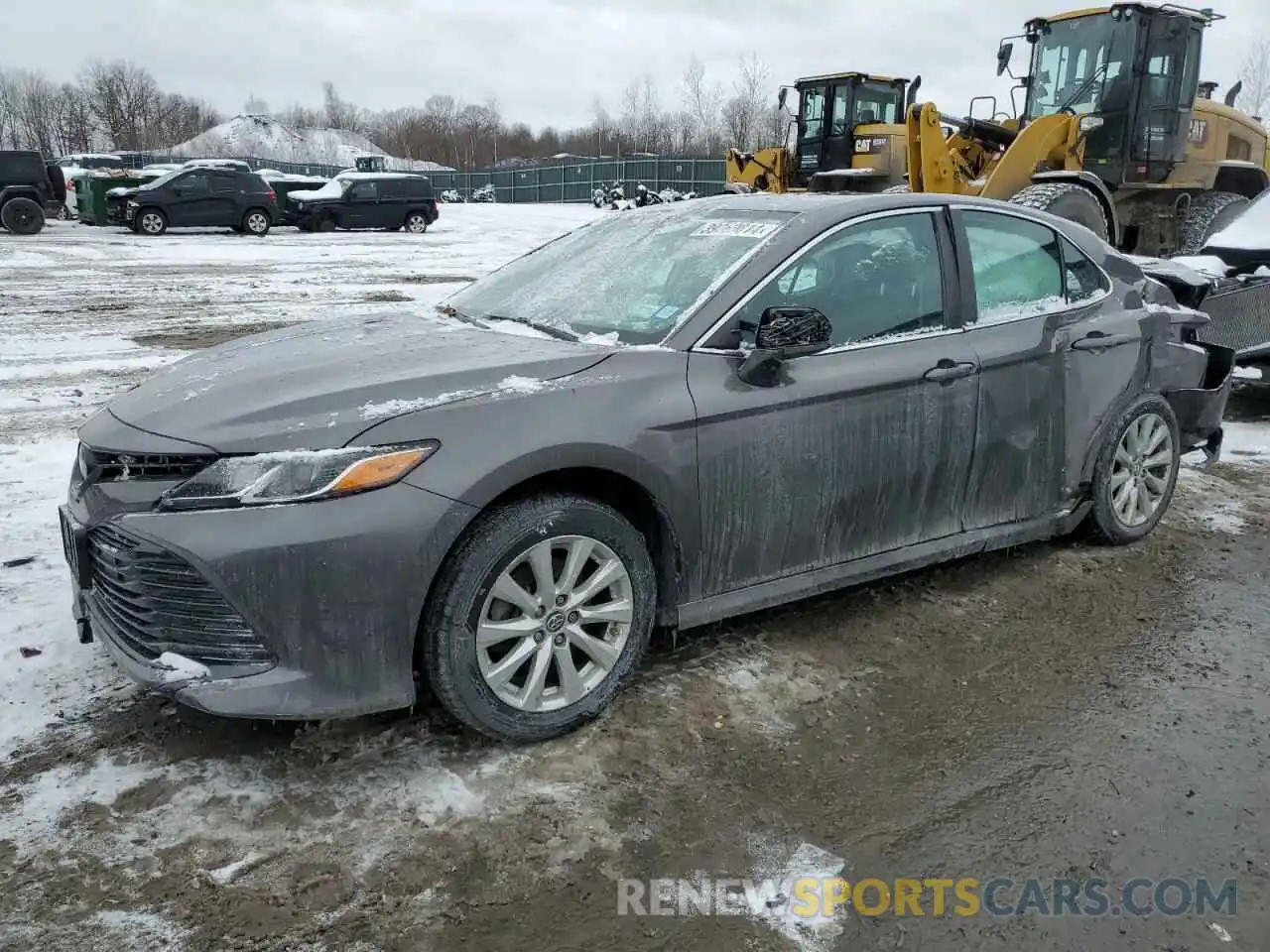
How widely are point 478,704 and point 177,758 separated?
88 centimetres

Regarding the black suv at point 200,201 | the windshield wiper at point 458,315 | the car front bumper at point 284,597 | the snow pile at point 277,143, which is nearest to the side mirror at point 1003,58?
the windshield wiper at point 458,315

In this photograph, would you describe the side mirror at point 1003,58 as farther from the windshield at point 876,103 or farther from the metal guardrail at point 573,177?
the metal guardrail at point 573,177

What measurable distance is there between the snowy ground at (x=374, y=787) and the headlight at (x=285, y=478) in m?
0.81

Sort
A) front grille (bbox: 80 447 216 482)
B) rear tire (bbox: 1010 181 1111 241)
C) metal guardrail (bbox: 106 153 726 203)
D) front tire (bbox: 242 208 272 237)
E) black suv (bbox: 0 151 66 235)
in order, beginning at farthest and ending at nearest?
metal guardrail (bbox: 106 153 726 203)
front tire (bbox: 242 208 272 237)
black suv (bbox: 0 151 66 235)
rear tire (bbox: 1010 181 1111 241)
front grille (bbox: 80 447 216 482)

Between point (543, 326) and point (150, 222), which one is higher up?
point (543, 326)

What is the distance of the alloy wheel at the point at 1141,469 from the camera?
15.7ft

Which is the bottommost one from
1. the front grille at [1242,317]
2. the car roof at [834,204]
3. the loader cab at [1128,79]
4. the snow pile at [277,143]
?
the front grille at [1242,317]

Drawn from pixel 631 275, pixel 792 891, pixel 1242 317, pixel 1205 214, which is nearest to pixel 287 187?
pixel 1205 214

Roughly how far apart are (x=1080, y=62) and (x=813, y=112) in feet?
18.4

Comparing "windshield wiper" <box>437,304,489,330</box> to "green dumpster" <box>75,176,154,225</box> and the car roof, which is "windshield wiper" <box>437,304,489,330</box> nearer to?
the car roof

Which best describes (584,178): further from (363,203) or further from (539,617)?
(539,617)

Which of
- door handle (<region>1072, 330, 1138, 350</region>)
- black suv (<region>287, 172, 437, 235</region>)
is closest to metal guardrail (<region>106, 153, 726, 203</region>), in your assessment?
black suv (<region>287, 172, 437, 235</region>)

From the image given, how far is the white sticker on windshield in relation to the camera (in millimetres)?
3768

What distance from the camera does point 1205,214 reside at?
1261 centimetres
